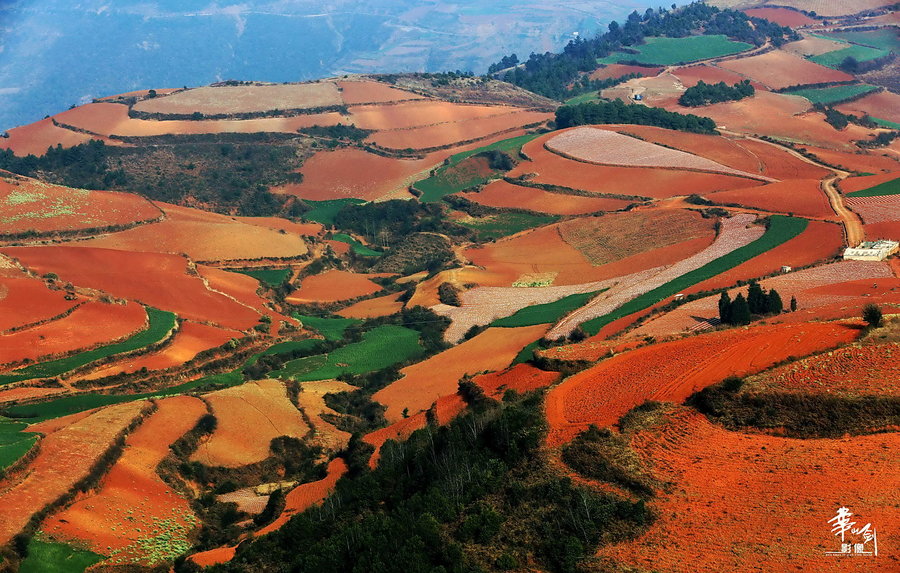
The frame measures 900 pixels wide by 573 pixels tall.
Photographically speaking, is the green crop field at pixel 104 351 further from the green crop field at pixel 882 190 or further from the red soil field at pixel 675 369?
the green crop field at pixel 882 190

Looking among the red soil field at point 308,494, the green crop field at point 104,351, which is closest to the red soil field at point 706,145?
the green crop field at point 104,351

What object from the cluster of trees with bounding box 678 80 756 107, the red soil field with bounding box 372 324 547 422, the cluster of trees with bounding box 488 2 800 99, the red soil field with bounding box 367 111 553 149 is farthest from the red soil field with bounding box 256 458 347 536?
the cluster of trees with bounding box 488 2 800 99

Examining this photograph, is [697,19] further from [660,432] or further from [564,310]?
[660,432]

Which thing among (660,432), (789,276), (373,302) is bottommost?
(373,302)

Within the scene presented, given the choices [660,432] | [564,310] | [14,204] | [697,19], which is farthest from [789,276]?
[697,19]

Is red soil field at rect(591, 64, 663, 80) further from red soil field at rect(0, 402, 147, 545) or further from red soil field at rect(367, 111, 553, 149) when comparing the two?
red soil field at rect(0, 402, 147, 545)

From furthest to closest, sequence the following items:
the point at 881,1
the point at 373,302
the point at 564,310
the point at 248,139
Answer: the point at 881,1 < the point at 248,139 < the point at 373,302 < the point at 564,310
